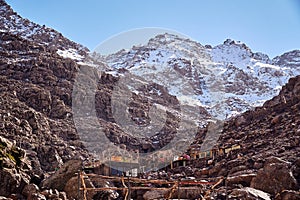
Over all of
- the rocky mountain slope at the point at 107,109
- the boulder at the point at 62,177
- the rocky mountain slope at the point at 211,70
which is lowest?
the boulder at the point at 62,177

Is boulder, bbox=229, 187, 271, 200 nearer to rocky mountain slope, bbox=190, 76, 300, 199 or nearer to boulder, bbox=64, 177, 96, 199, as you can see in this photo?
rocky mountain slope, bbox=190, 76, 300, 199

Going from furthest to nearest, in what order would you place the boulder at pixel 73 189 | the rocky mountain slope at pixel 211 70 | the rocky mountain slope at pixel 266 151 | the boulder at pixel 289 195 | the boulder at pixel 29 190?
the rocky mountain slope at pixel 211 70 → the boulder at pixel 73 189 → the boulder at pixel 29 190 → the rocky mountain slope at pixel 266 151 → the boulder at pixel 289 195

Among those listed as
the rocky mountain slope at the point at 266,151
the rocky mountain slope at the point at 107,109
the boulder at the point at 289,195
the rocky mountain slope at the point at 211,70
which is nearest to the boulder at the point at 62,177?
the rocky mountain slope at the point at 107,109

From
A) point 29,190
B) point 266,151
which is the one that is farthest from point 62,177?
point 266,151

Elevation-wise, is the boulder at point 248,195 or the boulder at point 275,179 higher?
the boulder at point 275,179

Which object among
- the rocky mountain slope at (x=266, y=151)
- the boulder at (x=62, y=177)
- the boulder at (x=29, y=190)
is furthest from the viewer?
the boulder at (x=62, y=177)

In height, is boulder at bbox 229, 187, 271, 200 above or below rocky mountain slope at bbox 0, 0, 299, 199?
below

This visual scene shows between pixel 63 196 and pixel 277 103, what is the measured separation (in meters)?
18.7

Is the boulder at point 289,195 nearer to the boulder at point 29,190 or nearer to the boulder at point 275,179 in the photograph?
the boulder at point 275,179

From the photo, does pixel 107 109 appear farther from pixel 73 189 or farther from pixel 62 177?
pixel 73 189

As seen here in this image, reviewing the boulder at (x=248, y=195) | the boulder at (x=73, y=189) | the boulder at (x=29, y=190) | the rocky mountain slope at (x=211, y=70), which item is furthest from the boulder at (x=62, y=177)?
the rocky mountain slope at (x=211, y=70)

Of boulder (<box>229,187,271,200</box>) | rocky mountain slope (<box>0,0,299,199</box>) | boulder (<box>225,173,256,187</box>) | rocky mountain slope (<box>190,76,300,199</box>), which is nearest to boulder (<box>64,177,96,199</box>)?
rocky mountain slope (<box>0,0,299,199</box>)

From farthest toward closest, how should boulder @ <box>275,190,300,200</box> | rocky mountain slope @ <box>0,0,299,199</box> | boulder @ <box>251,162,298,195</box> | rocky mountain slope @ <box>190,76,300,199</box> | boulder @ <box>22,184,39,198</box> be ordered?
rocky mountain slope @ <box>0,0,299,199</box>
boulder @ <box>22,184,39,198</box>
rocky mountain slope @ <box>190,76,300,199</box>
boulder @ <box>251,162,298,195</box>
boulder @ <box>275,190,300,200</box>

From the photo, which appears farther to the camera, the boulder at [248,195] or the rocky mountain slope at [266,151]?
the rocky mountain slope at [266,151]
